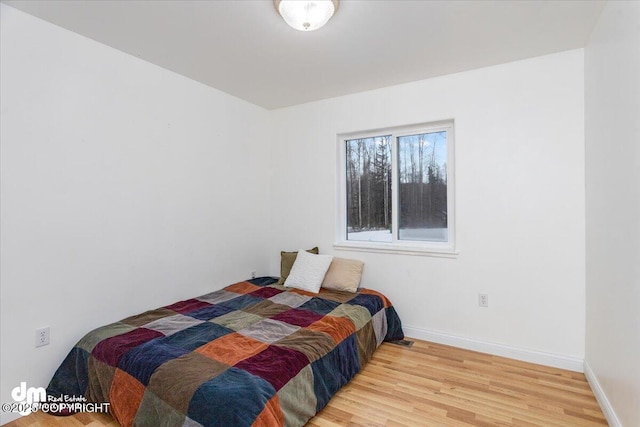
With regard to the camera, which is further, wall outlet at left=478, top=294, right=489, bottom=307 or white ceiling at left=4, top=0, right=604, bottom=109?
wall outlet at left=478, top=294, right=489, bottom=307

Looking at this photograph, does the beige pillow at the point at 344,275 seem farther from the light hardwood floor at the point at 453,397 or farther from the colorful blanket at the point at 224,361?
the light hardwood floor at the point at 453,397

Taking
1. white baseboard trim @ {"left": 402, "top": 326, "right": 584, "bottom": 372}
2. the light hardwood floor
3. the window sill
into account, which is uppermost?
the window sill

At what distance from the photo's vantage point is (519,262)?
258 centimetres


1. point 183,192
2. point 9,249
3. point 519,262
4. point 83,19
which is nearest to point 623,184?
point 519,262

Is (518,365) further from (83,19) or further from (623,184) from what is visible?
(83,19)

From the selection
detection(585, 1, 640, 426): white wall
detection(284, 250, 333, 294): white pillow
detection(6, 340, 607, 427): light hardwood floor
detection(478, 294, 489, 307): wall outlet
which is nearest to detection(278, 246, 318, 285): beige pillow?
detection(284, 250, 333, 294): white pillow

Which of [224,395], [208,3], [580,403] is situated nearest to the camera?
[224,395]

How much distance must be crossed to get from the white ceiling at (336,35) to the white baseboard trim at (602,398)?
233 centimetres

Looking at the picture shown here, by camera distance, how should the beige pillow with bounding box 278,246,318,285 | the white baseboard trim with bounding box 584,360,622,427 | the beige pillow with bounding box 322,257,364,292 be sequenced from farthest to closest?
the beige pillow with bounding box 278,246,318,285
the beige pillow with bounding box 322,257,364,292
the white baseboard trim with bounding box 584,360,622,427

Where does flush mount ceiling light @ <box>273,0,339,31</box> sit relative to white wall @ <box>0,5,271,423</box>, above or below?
above

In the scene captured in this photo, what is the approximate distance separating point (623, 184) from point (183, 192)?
3092 mm

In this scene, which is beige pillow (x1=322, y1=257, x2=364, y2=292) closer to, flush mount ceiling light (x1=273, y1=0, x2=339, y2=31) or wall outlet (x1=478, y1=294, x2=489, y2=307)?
wall outlet (x1=478, y1=294, x2=489, y2=307)

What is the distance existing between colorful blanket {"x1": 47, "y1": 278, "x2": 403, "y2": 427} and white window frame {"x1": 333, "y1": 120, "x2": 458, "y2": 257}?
686 mm

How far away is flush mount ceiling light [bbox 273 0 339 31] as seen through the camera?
5.81ft
